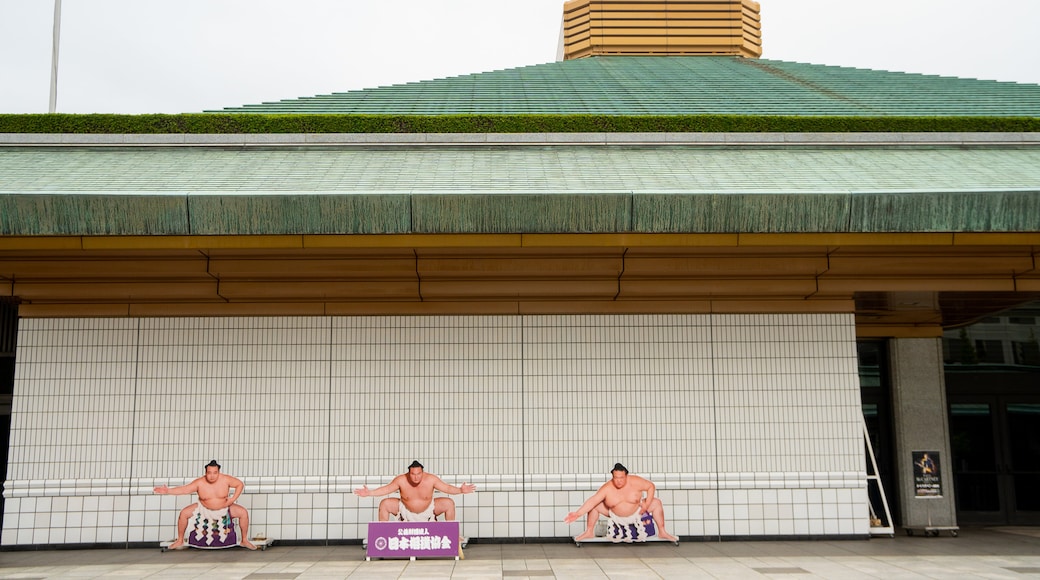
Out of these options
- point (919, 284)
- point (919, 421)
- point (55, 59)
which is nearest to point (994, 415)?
point (919, 421)

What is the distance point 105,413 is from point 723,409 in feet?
26.7

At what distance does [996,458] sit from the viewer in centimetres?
1515

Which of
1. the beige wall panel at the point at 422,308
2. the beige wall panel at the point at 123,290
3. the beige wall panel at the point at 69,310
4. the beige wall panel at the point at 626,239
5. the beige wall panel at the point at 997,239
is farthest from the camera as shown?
the beige wall panel at the point at 422,308

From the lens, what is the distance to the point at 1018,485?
49.6 feet

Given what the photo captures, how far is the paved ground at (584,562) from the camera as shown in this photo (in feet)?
29.3

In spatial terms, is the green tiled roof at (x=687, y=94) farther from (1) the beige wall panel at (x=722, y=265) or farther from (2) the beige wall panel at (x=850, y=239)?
(2) the beige wall panel at (x=850, y=239)

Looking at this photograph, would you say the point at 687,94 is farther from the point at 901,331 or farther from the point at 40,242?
the point at 40,242

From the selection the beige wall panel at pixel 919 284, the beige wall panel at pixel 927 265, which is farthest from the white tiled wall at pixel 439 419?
the beige wall panel at pixel 927 265

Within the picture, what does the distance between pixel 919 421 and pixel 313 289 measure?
947 cm

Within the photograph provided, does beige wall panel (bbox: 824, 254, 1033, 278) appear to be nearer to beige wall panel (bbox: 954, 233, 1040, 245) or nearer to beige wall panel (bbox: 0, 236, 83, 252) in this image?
beige wall panel (bbox: 954, 233, 1040, 245)

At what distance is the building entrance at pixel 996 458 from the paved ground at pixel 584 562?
3543 millimetres

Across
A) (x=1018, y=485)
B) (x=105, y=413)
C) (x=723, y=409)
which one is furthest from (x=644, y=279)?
(x=1018, y=485)

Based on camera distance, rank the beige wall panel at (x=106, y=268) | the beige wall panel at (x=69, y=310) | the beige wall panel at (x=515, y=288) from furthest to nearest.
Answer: the beige wall panel at (x=69, y=310) < the beige wall panel at (x=515, y=288) < the beige wall panel at (x=106, y=268)

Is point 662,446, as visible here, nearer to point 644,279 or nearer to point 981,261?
point 644,279
